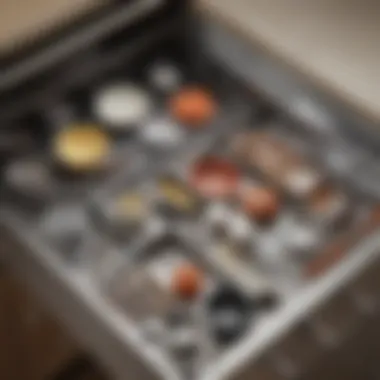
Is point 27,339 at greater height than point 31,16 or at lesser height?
lesser

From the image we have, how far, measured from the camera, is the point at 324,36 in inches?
52.1

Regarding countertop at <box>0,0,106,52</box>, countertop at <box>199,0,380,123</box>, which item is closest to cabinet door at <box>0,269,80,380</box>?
countertop at <box>0,0,106,52</box>

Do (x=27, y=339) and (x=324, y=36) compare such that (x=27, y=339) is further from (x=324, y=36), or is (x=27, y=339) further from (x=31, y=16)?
(x=324, y=36)

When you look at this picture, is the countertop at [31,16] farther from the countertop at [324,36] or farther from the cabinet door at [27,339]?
the cabinet door at [27,339]

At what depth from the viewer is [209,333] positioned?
1.12 m

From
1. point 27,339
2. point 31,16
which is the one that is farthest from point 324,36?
point 27,339

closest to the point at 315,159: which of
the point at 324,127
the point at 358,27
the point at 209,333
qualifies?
the point at 324,127

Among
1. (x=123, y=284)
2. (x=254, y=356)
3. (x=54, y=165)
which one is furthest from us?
(x=54, y=165)

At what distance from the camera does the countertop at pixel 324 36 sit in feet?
4.14

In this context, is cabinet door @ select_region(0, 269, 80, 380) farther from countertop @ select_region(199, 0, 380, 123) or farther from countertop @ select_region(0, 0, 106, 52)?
countertop @ select_region(199, 0, 380, 123)

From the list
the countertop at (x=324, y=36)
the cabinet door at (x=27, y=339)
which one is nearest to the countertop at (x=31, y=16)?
the countertop at (x=324, y=36)

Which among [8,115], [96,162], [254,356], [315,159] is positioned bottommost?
[254,356]

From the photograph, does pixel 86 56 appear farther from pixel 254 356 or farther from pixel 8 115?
pixel 254 356

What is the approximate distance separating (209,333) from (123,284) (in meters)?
→ 0.12
